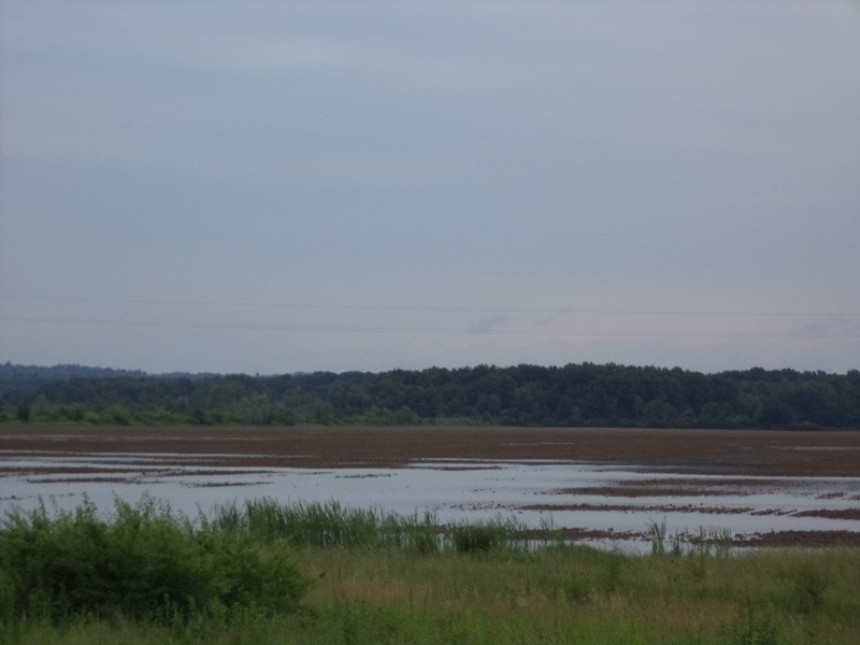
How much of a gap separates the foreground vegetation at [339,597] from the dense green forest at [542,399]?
339 feet

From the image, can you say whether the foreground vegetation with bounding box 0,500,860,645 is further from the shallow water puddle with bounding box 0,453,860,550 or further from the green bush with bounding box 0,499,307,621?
the shallow water puddle with bounding box 0,453,860,550

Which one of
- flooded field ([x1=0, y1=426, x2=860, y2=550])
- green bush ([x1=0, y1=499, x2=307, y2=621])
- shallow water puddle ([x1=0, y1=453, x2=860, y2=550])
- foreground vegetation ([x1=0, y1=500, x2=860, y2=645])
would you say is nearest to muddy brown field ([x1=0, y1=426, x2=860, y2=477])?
flooded field ([x1=0, y1=426, x2=860, y2=550])

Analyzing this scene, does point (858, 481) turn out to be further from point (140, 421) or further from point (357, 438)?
point (140, 421)

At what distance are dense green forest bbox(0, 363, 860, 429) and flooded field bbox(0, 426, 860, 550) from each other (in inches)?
2122

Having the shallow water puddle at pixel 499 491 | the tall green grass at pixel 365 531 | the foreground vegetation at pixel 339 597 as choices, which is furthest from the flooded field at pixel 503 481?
the foreground vegetation at pixel 339 597

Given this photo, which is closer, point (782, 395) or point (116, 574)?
point (116, 574)

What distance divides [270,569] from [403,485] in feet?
94.9

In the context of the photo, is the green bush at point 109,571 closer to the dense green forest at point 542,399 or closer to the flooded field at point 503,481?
the flooded field at point 503,481

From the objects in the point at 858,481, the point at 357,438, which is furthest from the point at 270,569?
the point at 357,438

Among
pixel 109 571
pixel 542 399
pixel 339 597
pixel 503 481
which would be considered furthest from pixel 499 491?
pixel 542 399

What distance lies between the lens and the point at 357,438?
94.1 metres

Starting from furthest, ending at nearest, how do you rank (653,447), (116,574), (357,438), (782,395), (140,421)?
(782,395) → (140,421) → (357,438) → (653,447) → (116,574)

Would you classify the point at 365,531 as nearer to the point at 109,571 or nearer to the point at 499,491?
the point at 109,571

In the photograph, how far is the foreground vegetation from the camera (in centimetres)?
1163
